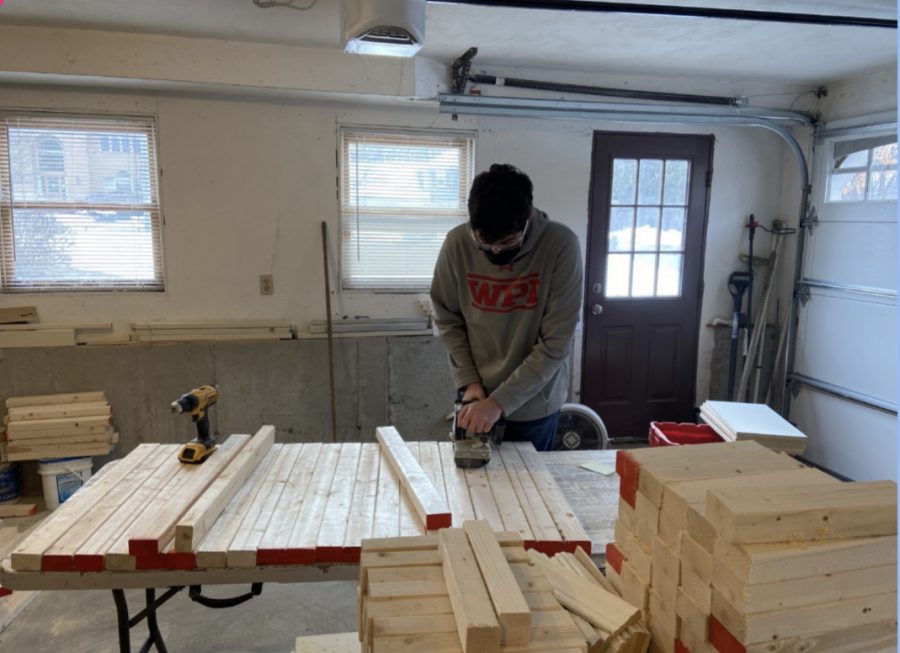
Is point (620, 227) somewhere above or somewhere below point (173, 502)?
above

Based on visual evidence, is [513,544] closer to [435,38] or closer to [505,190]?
[505,190]

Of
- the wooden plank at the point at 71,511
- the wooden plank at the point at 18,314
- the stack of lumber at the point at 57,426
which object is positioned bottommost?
the stack of lumber at the point at 57,426

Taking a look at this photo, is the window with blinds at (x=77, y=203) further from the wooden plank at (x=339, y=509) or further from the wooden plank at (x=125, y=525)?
the wooden plank at (x=339, y=509)

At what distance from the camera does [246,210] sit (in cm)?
384

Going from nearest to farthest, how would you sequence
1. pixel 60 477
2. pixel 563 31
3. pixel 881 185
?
pixel 563 31
pixel 60 477
pixel 881 185

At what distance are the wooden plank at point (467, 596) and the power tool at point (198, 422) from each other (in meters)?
1.18

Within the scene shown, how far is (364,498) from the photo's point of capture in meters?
1.76

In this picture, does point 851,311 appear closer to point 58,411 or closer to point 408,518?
point 408,518

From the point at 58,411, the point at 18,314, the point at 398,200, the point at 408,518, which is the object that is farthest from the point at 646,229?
the point at 18,314

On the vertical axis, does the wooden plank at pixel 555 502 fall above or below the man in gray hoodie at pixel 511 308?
below

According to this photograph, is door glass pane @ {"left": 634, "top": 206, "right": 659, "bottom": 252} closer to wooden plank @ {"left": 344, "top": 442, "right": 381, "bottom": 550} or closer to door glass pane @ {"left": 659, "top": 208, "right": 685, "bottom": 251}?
door glass pane @ {"left": 659, "top": 208, "right": 685, "bottom": 251}

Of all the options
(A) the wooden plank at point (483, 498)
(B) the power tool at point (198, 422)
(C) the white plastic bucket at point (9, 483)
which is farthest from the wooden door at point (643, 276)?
(C) the white plastic bucket at point (9, 483)

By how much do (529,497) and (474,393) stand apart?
1.62 ft

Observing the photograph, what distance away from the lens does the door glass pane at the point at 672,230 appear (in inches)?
172
